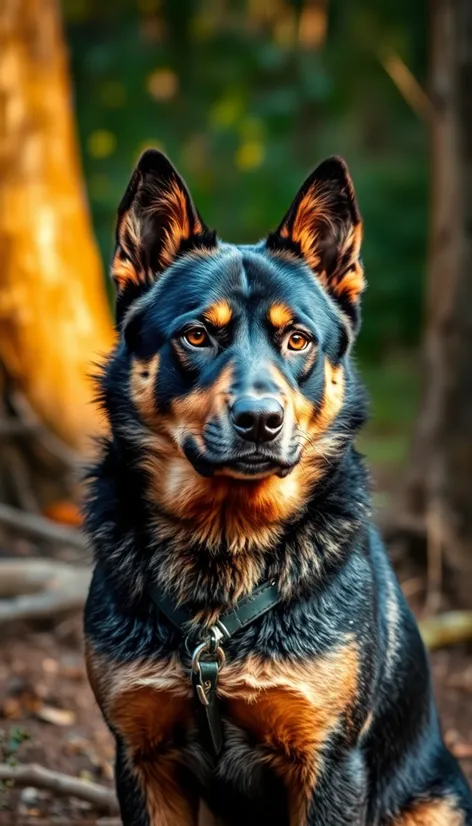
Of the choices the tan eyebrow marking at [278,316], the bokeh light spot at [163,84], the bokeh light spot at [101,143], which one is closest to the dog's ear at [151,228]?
the tan eyebrow marking at [278,316]

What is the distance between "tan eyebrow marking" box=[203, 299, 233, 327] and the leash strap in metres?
0.80

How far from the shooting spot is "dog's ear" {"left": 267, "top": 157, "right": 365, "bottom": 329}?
3619 millimetres

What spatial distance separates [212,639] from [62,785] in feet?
4.06

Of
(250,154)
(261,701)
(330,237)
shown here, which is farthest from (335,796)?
(250,154)

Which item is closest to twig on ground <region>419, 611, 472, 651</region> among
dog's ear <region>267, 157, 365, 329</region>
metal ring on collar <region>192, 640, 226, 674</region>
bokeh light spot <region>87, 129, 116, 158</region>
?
dog's ear <region>267, 157, 365, 329</region>

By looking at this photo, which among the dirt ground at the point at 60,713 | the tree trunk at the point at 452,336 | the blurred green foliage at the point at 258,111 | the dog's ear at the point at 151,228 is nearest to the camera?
the dog's ear at the point at 151,228

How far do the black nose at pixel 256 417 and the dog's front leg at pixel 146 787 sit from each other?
3.38ft

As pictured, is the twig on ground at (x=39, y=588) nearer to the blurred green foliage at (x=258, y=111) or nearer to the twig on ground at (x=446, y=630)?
the twig on ground at (x=446, y=630)

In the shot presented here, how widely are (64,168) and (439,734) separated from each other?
16.0 ft

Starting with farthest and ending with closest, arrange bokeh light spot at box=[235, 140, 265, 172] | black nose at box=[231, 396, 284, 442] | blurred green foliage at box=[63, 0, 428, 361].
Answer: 1. bokeh light spot at box=[235, 140, 265, 172]
2. blurred green foliage at box=[63, 0, 428, 361]
3. black nose at box=[231, 396, 284, 442]

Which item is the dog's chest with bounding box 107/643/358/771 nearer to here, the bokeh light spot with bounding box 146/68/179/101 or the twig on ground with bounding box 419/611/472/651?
the twig on ground with bounding box 419/611/472/651

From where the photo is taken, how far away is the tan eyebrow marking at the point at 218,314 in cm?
336

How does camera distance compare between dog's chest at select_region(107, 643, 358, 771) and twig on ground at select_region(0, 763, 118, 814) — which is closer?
dog's chest at select_region(107, 643, 358, 771)

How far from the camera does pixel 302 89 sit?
13.0 metres
